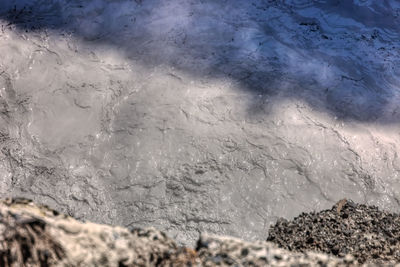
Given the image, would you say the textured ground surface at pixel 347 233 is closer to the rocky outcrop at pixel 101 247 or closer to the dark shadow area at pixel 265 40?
the rocky outcrop at pixel 101 247

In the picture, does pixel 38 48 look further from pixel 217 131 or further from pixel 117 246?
pixel 117 246

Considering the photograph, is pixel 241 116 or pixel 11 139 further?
pixel 241 116

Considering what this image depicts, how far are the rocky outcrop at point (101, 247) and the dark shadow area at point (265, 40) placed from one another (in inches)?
86.8

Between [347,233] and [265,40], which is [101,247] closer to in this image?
[347,233]

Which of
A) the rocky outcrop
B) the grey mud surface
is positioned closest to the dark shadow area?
the grey mud surface

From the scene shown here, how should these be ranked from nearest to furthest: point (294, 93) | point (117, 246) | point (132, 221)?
point (117, 246) < point (132, 221) < point (294, 93)

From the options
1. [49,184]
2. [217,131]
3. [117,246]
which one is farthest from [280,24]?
[117,246]

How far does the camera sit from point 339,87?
2.98 m

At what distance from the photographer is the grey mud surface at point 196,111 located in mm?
2174

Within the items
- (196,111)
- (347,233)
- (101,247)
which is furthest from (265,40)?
(101,247)

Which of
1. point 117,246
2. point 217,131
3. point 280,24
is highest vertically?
point 117,246

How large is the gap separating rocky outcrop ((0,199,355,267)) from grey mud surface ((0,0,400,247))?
1218 millimetres

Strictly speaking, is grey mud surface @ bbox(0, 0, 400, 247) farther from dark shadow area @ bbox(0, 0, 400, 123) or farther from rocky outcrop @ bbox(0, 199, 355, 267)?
rocky outcrop @ bbox(0, 199, 355, 267)

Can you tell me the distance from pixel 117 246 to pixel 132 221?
135 cm
